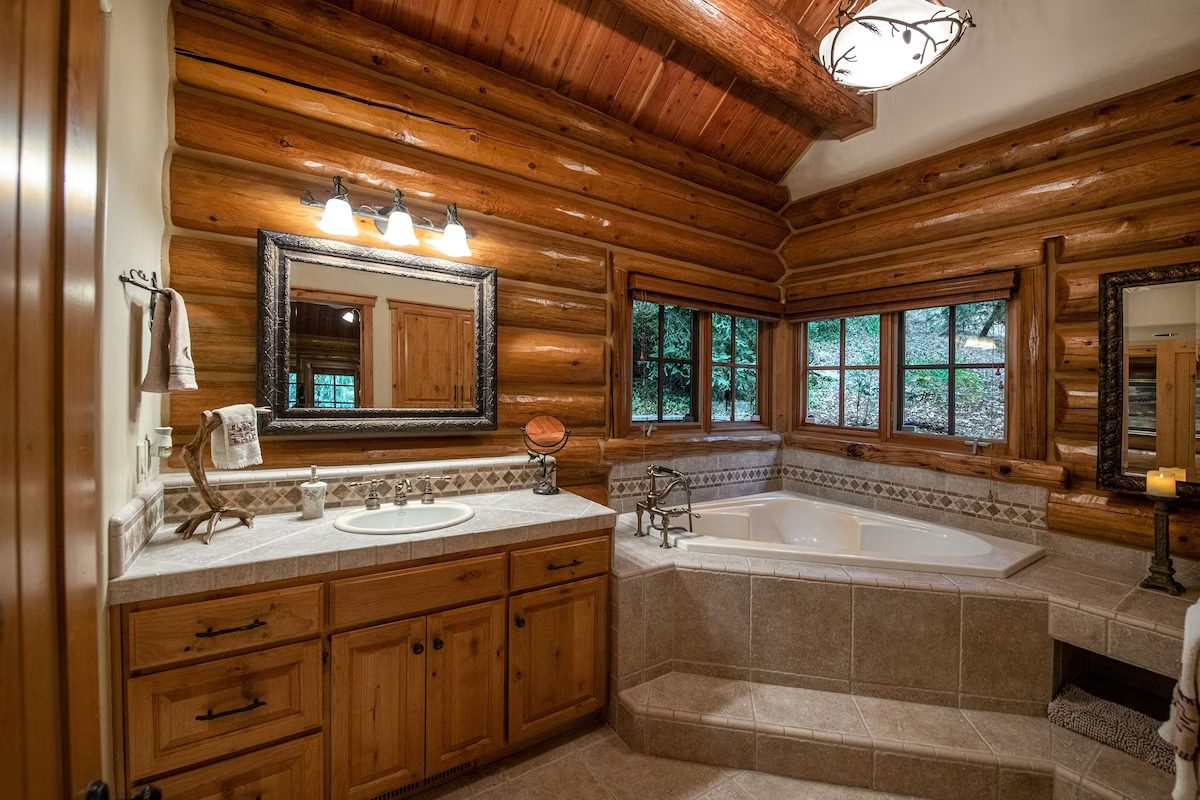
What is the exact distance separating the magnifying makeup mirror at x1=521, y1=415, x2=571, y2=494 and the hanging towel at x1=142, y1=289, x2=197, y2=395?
54.8 inches

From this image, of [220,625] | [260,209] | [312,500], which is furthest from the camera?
[260,209]

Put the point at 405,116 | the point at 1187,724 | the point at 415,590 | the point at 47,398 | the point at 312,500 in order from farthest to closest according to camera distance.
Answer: the point at 405,116, the point at 312,500, the point at 415,590, the point at 1187,724, the point at 47,398

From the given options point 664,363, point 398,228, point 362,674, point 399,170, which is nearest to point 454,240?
point 398,228

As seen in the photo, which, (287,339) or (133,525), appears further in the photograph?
(287,339)

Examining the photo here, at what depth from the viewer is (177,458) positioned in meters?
1.82

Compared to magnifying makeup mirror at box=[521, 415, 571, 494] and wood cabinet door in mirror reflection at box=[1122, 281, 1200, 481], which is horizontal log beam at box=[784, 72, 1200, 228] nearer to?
wood cabinet door in mirror reflection at box=[1122, 281, 1200, 481]

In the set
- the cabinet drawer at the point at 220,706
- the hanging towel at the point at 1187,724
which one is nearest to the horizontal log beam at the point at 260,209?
the cabinet drawer at the point at 220,706

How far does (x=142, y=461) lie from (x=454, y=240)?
1433 millimetres

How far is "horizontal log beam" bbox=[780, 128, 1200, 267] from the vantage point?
214 cm

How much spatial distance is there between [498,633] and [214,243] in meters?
1.92

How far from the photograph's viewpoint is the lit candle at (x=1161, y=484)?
1950 millimetres

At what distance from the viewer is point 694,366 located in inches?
136

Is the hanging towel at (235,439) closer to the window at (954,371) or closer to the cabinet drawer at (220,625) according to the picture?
the cabinet drawer at (220,625)

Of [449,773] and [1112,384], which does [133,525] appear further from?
[1112,384]
